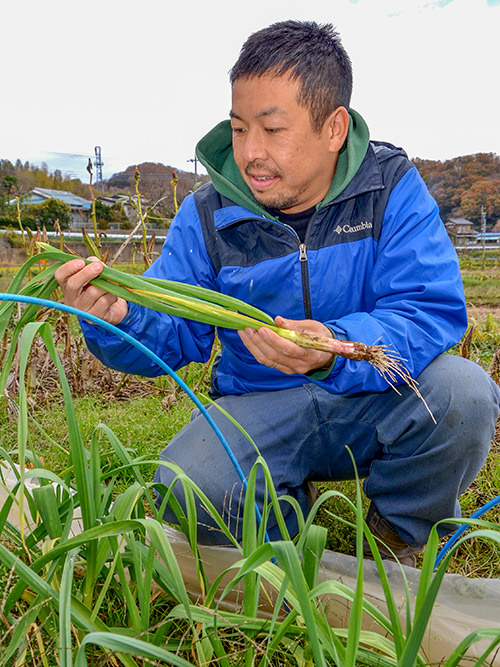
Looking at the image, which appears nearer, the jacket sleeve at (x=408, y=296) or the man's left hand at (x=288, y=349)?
the man's left hand at (x=288, y=349)

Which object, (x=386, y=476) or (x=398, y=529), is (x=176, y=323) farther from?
(x=398, y=529)

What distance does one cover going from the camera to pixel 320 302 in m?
1.57

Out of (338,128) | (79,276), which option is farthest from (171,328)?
(338,128)

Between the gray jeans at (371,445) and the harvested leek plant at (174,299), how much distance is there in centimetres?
36

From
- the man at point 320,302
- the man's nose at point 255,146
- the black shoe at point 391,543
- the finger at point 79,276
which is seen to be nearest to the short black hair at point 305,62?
the man at point 320,302

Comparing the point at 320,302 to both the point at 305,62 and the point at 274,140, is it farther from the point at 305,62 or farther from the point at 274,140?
the point at 305,62

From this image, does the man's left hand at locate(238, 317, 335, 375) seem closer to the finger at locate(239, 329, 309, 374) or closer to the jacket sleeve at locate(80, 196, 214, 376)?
the finger at locate(239, 329, 309, 374)

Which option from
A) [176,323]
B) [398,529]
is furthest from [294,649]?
[176,323]

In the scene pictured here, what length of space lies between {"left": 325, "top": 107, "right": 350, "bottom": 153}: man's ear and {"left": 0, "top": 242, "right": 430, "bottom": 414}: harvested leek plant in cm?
69

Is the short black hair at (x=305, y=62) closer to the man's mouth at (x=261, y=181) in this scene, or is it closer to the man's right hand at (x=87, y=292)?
the man's mouth at (x=261, y=181)

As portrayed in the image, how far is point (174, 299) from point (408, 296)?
26.4 inches

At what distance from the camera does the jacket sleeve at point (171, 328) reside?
1.44 metres

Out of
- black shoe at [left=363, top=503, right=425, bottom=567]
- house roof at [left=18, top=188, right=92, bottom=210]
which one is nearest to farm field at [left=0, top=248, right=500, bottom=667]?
black shoe at [left=363, top=503, right=425, bottom=567]

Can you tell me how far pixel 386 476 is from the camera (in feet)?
4.90
